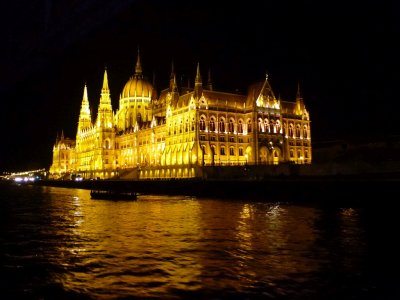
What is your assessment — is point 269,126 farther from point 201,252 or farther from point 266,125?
point 201,252

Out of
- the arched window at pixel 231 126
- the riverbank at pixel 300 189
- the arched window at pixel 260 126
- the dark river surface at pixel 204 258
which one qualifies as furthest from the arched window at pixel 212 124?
the dark river surface at pixel 204 258

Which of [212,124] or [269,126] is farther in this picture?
[269,126]

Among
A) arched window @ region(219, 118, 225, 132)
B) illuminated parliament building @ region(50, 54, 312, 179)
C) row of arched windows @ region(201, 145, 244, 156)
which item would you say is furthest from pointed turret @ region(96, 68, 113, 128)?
row of arched windows @ region(201, 145, 244, 156)

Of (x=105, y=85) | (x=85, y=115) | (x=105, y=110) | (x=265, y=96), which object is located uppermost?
(x=105, y=85)

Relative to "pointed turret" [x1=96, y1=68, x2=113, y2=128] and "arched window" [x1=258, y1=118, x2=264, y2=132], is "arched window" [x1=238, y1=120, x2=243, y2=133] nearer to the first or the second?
"arched window" [x1=258, y1=118, x2=264, y2=132]

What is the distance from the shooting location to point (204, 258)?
817 inches

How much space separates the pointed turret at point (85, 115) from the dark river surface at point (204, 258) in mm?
142397

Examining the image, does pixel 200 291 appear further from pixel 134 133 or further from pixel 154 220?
pixel 134 133

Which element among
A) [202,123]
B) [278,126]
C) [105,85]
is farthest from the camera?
[105,85]

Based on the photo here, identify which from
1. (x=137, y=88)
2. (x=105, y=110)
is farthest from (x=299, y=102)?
(x=105, y=110)

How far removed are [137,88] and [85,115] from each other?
46.8 m

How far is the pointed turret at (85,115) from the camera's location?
175m

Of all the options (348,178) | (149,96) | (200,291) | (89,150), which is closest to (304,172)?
(348,178)

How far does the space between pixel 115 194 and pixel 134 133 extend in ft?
212
